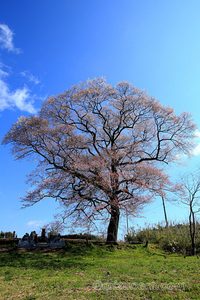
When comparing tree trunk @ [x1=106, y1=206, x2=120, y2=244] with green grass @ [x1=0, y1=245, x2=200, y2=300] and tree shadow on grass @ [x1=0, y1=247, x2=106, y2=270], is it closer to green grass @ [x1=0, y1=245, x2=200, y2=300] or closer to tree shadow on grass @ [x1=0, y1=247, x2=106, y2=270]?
tree shadow on grass @ [x1=0, y1=247, x2=106, y2=270]

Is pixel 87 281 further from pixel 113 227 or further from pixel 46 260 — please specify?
pixel 113 227

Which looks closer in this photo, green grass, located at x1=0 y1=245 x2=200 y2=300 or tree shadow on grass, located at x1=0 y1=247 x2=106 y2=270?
green grass, located at x1=0 y1=245 x2=200 y2=300

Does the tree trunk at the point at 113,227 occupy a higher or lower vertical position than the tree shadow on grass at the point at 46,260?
higher

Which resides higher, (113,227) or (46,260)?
(113,227)

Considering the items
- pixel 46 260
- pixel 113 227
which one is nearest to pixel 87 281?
pixel 46 260

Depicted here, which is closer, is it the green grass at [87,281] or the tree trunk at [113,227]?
the green grass at [87,281]

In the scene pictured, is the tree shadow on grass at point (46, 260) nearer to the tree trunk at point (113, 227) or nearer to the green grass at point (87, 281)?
the green grass at point (87, 281)

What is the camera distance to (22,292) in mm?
5043

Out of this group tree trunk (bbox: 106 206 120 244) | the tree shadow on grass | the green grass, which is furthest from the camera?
tree trunk (bbox: 106 206 120 244)

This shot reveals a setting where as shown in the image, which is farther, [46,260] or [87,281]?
[46,260]

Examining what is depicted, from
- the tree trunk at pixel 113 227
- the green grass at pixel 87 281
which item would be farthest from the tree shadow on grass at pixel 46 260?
the tree trunk at pixel 113 227

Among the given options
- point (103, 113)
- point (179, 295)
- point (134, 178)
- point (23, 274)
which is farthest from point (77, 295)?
point (103, 113)

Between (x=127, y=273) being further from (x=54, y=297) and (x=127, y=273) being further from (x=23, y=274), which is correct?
(x=23, y=274)

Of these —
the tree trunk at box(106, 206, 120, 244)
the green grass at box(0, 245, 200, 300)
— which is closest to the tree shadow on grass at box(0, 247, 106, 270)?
the green grass at box(0, 245, 200, 300)
